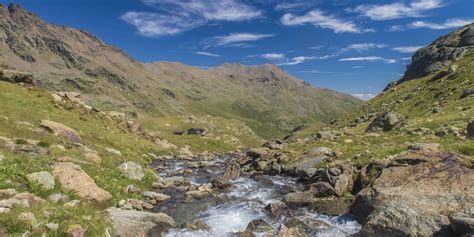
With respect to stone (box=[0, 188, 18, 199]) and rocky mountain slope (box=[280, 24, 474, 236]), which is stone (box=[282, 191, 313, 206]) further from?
stone (box=[0, 188, 18, 199])

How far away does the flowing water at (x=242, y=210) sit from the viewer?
19.4m

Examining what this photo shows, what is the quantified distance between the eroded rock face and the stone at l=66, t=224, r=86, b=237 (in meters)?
13.4

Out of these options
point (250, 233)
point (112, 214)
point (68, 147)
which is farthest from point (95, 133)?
point (250, 233)

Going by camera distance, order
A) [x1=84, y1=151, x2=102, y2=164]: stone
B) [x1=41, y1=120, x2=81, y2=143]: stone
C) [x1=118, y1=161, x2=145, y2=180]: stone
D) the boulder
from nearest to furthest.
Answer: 1. [x1=84, y1=151, x2=102, y2=164]: stone
2. [x1=118, y1=161, x2=145, y2=180]: stone
3. [x1=41, y1=120, x2=81, y2=143]: stone
4. the boulder

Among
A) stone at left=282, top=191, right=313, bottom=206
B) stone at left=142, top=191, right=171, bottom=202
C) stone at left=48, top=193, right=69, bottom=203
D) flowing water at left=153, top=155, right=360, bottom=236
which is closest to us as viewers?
stone at left=48, top=193, right=69, bottom=203

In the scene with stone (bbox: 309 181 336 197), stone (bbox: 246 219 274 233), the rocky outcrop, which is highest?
the rocky outcrop

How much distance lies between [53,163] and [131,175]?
8.05 meters

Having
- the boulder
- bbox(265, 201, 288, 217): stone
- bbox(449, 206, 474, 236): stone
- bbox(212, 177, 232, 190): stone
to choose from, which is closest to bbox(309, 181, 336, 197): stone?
bbox(265, 201, 288, 217): stone

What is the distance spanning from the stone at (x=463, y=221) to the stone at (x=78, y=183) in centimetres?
1989

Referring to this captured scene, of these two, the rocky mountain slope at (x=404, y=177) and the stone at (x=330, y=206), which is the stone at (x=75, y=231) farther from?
the stone at (x=330, y=206)

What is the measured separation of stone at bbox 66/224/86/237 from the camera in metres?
13.0

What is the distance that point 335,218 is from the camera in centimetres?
2102

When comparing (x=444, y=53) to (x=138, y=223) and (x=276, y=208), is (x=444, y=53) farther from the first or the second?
(x=138, y=223)

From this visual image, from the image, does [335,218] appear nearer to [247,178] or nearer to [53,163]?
[247,178]
